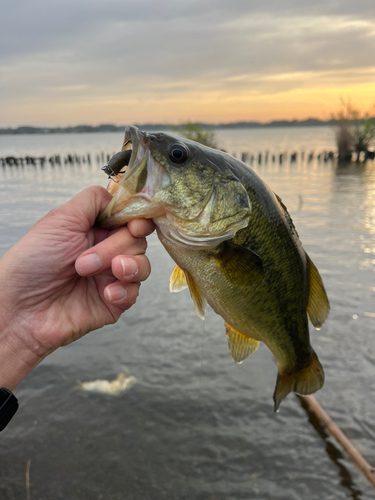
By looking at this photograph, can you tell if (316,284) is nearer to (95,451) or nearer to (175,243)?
(175,243)

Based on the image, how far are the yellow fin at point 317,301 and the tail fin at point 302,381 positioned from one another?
42 cm

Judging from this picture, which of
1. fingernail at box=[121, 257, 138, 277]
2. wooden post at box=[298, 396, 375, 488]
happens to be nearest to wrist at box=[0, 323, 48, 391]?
fingernail at box=[121, 257, 138, 277]

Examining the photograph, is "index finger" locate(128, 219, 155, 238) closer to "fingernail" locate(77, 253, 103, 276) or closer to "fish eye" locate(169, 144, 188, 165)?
"fingernail" locate(77, 253, 103, 276)

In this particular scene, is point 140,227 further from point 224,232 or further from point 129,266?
point 224,232

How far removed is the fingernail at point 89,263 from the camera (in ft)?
8.01

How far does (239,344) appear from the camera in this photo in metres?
3.21

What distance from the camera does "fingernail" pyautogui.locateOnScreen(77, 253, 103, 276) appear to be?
96.1 inches

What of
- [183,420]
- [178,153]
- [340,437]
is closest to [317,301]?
[178,153]

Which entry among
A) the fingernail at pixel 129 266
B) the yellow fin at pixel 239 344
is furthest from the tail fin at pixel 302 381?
the fingernail at pixel 129 266

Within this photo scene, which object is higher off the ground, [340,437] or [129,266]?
[129,266]

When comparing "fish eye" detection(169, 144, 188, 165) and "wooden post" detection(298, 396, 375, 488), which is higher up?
"fish eye" detection(169, 144, 188, 165)

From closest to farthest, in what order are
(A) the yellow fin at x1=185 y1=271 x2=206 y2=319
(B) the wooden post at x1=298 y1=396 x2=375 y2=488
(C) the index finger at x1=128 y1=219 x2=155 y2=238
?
(C) the index finger at x1=128 y1=219 x2=155 y2=238, (A) the yellow fin at x1=185 y1=271 x2=206 y2=319, (B) the wooden post at x1=298 y1=396 x2=375 y2=488

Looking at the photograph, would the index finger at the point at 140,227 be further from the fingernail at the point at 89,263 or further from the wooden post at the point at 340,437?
the wooden post at the point at 340,437

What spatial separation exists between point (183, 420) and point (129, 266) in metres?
3.72
